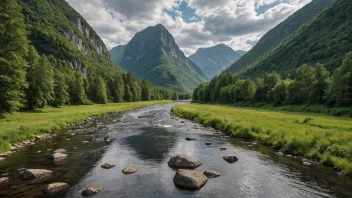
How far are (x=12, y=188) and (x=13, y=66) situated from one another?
3395 centimetres

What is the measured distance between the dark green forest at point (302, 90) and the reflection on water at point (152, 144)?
159ft

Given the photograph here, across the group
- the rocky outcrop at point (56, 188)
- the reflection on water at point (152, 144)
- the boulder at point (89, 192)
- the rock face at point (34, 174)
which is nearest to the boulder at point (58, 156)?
the rock face at point (34, 174)

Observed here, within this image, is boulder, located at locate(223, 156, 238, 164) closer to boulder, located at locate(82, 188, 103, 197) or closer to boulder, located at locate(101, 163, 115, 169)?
boulder, located at locate(101, 163, 115, 169)

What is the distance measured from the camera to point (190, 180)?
17.8m

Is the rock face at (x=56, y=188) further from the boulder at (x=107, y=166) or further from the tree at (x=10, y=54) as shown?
the tree at (x=10, y=54)

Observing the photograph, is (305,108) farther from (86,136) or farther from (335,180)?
(86,136)

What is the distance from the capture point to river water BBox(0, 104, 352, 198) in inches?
660

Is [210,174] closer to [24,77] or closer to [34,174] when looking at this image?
[34,174]

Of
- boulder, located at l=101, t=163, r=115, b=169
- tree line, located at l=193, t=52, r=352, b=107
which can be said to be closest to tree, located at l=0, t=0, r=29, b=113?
boulder, located at l=101, t=163, r=115, b=169

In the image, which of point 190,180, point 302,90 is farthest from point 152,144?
point 302,90

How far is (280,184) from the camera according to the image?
59.5ft

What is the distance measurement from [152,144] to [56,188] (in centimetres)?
1669

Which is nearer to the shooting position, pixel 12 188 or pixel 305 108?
pixel 12 188

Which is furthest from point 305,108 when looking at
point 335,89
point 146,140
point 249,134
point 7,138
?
point 7,138
